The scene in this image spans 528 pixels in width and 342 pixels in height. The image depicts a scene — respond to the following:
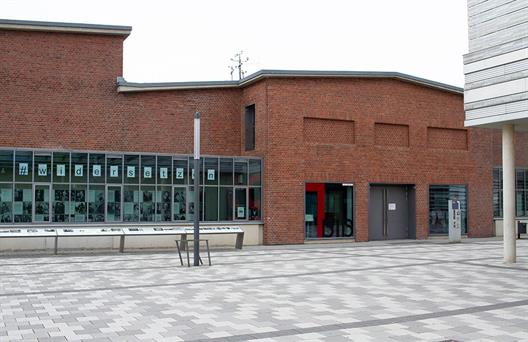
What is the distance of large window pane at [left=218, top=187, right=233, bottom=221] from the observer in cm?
2623

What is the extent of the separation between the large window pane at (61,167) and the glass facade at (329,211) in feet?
32.5

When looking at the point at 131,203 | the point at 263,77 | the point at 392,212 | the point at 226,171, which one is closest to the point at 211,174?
the point at 226,171

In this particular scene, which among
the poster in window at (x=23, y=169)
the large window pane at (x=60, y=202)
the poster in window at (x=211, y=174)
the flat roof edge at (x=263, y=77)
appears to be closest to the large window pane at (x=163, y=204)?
the poster in window at (x=211, y=174)

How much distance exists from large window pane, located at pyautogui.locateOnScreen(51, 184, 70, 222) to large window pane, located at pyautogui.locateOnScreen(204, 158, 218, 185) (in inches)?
220

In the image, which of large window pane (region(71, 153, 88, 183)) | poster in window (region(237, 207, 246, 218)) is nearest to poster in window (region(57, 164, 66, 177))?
large window pane (region(71, 153, 88, 183))

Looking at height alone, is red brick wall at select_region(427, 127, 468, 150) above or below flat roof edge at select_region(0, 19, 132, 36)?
below

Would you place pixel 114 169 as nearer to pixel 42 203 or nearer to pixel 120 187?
pixel 120 187

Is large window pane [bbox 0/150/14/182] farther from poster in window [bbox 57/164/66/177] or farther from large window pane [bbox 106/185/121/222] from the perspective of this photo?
large window pane [bbox 106/185/121/222]

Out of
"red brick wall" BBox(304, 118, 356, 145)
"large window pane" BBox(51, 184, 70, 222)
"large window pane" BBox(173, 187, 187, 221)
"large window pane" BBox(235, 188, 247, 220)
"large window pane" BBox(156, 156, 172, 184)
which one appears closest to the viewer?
"large window pane" BBox(51, 184, 70, 222)

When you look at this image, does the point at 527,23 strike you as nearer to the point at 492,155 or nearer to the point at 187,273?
the point at 187,273

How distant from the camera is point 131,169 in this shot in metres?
24.8

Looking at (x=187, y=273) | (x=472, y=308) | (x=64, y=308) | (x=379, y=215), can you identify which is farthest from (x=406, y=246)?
(x=64, y=308)

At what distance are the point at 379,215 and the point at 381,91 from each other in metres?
5.70

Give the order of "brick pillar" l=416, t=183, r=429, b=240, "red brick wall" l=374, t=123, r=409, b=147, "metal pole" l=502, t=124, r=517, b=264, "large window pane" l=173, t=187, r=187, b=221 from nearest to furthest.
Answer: "metal pole" l=502, t=124, r=517, b=264 < "large window pane" l=173, t=187, r=187, b=221 < "red brick wall" l=374, t=123, r=409, b=147 < "brick pillar" l=416, t=183, r=429, b=240
